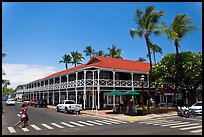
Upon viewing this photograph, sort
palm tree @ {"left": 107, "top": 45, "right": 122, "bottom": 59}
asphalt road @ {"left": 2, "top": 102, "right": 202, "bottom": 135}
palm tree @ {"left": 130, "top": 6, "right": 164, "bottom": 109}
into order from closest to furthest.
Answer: asphalt road @ {"left": 2, "top": 102, "right": 202, "bottom": 135}, palm tree @ {"left": 130, "top": 6, "right": 164, "bottom": 109}, palm tree @ {"left": 107, "top": 45, "right": 122, "bottom": 59}

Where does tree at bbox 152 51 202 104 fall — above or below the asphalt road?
above

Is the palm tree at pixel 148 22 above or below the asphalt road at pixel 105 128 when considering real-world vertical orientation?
above

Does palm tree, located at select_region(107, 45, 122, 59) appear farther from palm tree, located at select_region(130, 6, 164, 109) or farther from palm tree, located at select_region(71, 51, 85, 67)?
palm tree, located at select_region(130, 6, 164, 109)

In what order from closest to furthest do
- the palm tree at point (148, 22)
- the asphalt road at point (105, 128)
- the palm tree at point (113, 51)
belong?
1. the asphalt road at point (105, 128)
2. the palm tree at point (148, 22)
3. the palm tree at point (113, 51)

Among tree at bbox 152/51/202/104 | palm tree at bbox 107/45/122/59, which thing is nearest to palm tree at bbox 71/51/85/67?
palm tree at bbox 107/45/122/59

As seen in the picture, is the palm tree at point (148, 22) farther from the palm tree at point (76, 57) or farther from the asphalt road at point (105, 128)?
the palm tree at point (76, 57)

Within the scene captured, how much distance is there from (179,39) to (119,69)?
9445 millimetres

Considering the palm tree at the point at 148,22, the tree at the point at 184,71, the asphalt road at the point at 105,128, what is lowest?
the asphalt road at the point at 105,128

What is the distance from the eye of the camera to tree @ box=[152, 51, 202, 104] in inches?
1164

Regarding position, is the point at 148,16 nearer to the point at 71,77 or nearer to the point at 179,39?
the point at 179,39

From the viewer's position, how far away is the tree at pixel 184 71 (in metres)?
29.6

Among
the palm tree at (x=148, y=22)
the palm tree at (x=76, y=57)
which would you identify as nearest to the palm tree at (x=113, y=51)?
the palm tree at (x=76, y=57)

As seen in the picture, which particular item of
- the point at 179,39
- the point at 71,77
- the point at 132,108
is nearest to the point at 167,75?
the point at 179,39

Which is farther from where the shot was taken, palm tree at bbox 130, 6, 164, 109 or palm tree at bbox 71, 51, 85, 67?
palm tree at bbox 71, 51, 85, 67
